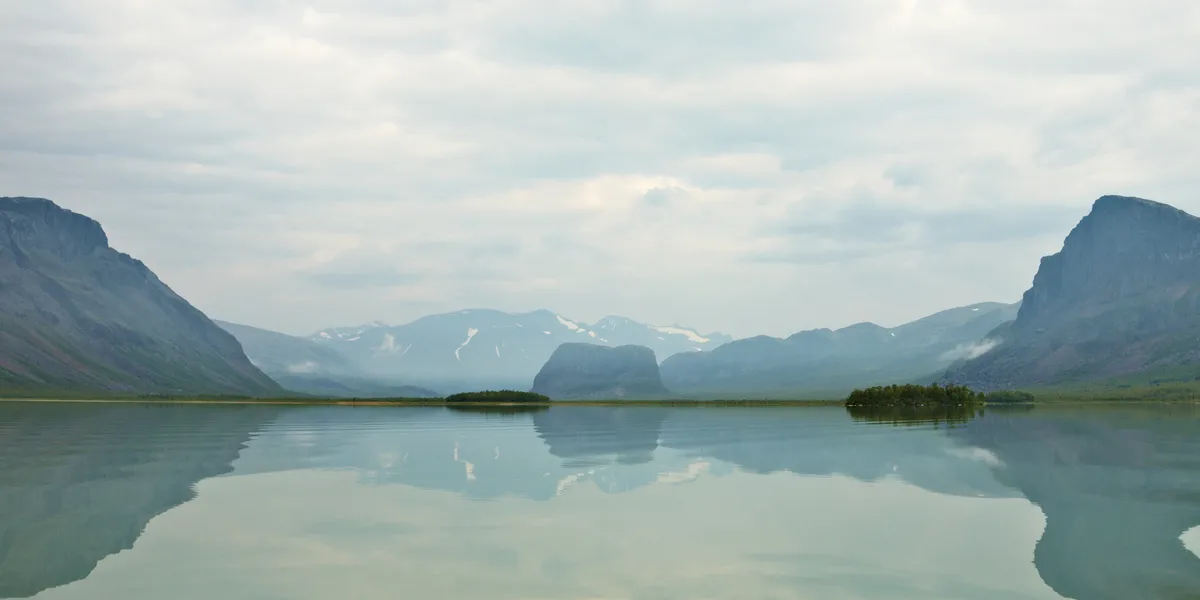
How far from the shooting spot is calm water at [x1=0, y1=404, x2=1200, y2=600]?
123 ft

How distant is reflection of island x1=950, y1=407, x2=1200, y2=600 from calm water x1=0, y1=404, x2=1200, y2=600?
9.4 inches

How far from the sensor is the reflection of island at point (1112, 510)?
38.4 meters

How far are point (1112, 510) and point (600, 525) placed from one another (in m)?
33.3

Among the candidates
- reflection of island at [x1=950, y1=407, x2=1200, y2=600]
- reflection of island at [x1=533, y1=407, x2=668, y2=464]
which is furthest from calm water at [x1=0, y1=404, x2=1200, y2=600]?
reflection of island at [x1=533, y1=407, x2=668, y2=464]

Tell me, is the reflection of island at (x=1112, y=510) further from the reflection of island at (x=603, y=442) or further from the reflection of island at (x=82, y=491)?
the reflection of island at (x=82, y=491)

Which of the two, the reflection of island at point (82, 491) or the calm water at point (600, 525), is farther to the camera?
the reflection of island at point (82, 491)

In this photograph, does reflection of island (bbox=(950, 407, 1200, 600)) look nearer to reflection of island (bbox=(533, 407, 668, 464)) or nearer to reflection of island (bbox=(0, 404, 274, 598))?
reflection of island (bbox=(533, 407, 668, 464))

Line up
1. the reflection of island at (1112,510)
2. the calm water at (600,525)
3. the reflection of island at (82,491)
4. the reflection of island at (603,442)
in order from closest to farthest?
the calm water at (600,525) < the reflection of island at (1112,510) < the reflection of island at (82,491) < the reflection of island at (603,442)

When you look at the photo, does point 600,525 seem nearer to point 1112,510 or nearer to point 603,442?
point 1112,510

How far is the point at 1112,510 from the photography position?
56.9 metres

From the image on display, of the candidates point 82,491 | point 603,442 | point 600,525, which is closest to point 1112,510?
point 600,525

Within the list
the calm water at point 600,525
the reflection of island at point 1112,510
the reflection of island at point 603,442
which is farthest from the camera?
the reflection of island at point 603,442

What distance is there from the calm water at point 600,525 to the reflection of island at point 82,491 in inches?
10.7

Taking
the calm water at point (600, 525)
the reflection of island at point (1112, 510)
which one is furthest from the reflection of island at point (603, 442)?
the reflection of island at point (1112, 510)
